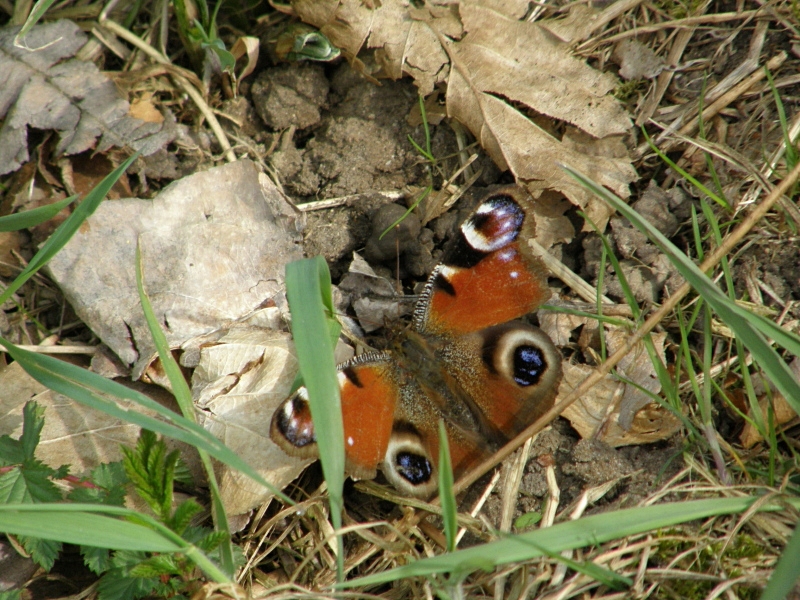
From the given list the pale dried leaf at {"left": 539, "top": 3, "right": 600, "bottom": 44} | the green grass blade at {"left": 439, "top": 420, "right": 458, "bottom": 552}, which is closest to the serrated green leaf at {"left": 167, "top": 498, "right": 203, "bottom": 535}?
the green grass blade at {"left": 439, "top": 420, "right": 458, "bottom": 552}

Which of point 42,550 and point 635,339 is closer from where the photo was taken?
point 42,550

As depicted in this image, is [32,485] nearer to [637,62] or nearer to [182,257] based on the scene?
[182,257]

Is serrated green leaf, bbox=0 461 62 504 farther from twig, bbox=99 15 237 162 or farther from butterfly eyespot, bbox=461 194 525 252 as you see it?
butterfly eyespot, bbox=461 194 525 252

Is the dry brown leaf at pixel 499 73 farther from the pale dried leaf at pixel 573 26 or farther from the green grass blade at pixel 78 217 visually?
the green grass blade at pixel 78 217

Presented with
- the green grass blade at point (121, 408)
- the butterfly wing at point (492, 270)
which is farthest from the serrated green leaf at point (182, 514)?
the butterfly wing at point (492, 270)

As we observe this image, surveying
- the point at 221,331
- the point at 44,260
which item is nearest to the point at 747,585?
the point at 221,331

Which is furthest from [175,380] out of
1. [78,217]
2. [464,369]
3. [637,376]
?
[637,376]
